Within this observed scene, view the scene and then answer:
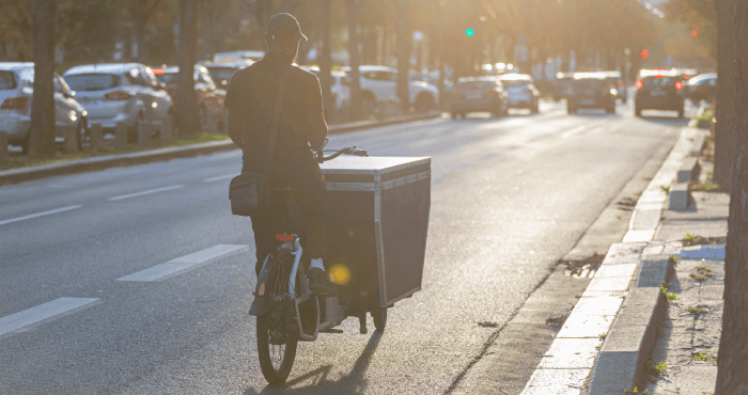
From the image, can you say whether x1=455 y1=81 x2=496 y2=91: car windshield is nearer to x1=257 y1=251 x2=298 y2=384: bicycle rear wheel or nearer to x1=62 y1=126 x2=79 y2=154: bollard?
x1=62 y1=126 x2=79 y2=154: bollard

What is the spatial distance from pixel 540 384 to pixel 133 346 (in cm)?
222

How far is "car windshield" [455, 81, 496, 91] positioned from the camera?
36.5 meters

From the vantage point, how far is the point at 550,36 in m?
85.4

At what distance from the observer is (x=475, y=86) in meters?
36.6

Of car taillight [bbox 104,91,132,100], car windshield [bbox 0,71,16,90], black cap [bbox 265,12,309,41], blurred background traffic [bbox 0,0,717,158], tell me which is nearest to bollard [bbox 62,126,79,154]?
blurred background traffic [bbox 0,0,717,158]

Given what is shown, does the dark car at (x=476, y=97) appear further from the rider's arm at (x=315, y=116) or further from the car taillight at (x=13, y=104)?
the rider's arm at (x=315, y=116)

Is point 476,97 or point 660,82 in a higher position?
point 660,82

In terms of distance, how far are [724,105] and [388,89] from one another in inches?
1097

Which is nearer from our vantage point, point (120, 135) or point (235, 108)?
point (235, 108)

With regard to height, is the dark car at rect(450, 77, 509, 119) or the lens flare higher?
the dark car at rect(450, 77, 509, 119)

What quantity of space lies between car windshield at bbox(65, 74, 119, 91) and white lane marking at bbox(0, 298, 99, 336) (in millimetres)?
15307

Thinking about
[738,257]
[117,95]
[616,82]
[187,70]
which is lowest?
[738,257]

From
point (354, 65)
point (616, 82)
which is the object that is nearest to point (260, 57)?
point (354, 65)

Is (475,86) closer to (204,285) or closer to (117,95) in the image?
(117,95)
